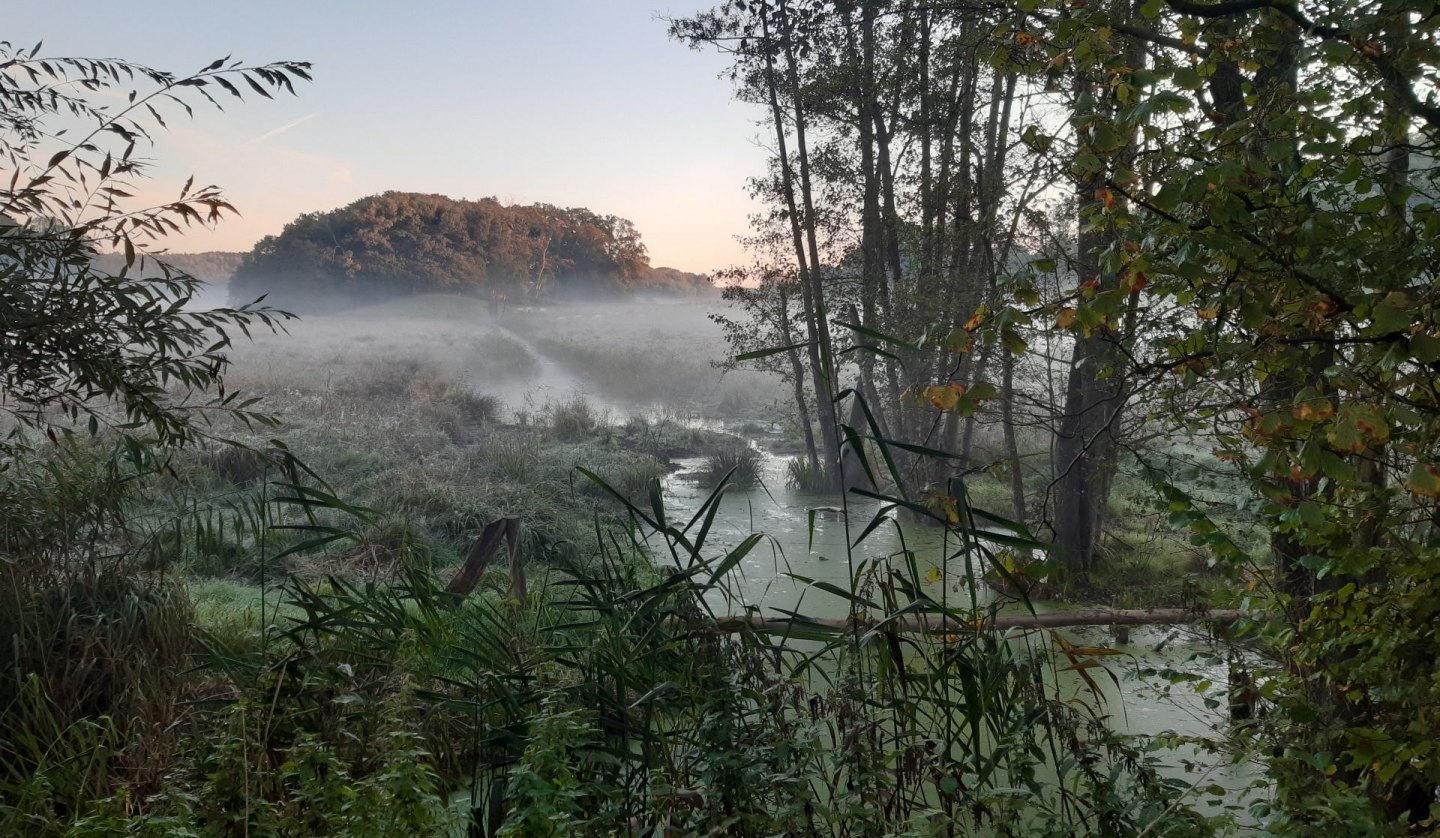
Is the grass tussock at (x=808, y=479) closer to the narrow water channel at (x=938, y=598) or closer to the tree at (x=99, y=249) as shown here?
the narrow water channel at (x=938, y=598)

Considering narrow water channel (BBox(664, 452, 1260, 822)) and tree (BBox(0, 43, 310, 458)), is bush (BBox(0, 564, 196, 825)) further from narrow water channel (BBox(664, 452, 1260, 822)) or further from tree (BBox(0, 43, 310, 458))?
narrow water channel (BBox(664, 452, 1260, 822))

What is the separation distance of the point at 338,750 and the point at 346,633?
10.6 inches

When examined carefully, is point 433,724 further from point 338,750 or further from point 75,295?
point 75,295

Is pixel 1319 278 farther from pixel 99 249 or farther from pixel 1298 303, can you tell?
pixel 99 249

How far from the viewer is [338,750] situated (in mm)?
2182

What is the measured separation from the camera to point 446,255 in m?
18.3

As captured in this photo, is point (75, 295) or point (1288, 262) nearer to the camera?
point (1288, 262)

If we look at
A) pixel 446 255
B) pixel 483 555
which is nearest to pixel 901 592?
pixel 483 555

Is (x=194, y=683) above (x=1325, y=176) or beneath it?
beneath

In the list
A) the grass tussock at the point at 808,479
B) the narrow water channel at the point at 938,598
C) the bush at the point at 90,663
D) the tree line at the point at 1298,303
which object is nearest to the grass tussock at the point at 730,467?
the narrow water channel at the point at 938,598

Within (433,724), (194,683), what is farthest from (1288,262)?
(194,683)

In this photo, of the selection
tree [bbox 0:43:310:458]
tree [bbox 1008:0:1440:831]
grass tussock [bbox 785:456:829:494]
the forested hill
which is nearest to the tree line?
tree [bbox 1008:0:1440:831]

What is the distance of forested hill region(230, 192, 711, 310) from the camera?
1733 cm

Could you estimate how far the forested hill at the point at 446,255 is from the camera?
56.9 feet
